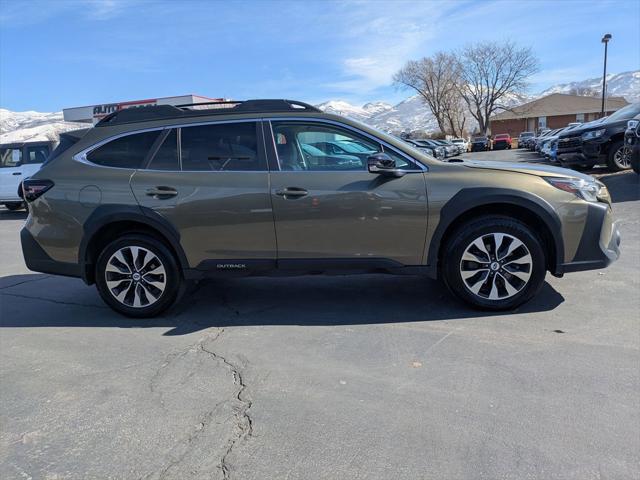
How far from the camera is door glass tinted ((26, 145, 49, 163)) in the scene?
14508 mm

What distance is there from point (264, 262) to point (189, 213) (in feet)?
2.57

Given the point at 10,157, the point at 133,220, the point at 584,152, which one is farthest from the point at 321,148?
the point at 10,157

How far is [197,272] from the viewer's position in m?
4.59

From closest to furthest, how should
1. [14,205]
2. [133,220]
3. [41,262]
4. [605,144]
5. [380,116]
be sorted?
[133,220]
[41,262]
[605,144]
[14,205]
[380,116]

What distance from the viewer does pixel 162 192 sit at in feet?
14.7

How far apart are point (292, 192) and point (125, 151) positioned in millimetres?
1655

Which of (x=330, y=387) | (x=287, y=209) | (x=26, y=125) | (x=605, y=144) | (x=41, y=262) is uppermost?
(x=26, y=125)

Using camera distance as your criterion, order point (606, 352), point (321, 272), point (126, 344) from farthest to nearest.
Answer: point (321, 272) → point (126, 344) → point (606, 352)

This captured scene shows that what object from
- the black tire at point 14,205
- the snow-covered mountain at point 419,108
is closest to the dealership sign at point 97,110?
the black tire at point 14,205

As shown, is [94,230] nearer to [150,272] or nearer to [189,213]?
[150,272]

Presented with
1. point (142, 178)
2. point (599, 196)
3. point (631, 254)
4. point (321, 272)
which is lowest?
point (631, 254)

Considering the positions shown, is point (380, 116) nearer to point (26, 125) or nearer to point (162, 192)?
point (26, 125)

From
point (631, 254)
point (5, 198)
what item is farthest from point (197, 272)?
point (5, 198)

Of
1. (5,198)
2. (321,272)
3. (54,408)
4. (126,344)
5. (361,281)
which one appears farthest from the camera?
Answer: (5,198)
